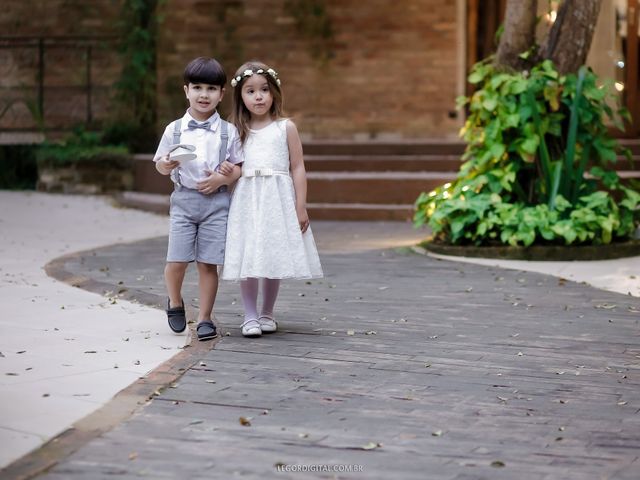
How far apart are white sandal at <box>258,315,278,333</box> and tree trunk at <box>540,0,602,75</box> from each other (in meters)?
4.89

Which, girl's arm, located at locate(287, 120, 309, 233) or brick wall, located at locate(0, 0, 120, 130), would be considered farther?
brick wall, located at locate(0, 0, 120, 130)

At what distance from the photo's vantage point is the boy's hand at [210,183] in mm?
6266

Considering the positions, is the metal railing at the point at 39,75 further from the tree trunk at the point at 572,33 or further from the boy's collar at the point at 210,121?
the boy's collar at the point at 210,121

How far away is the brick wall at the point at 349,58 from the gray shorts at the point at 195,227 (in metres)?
9.58

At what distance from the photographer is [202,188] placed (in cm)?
627

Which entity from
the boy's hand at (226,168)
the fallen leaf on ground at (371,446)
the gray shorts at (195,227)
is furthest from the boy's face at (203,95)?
the fallen leaf on ground at (371,446)

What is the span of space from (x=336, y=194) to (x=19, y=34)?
5613 mm

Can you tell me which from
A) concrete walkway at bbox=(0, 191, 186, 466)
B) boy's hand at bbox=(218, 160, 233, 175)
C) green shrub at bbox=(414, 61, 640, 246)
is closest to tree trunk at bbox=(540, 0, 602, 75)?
green shrub at bbox=(414, 61, 640, 246)

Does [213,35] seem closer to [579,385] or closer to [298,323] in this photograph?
[298,323]

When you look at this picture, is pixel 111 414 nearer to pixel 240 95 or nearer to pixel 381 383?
pixel 381 383

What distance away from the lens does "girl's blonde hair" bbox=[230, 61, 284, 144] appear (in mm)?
6387

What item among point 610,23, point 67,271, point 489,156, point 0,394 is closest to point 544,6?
point 610,23

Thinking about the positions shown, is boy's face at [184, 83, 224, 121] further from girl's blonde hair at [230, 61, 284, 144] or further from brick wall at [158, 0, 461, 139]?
brick wall at [158, 0, 461, 139]

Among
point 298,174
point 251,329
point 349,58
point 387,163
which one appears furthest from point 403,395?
point 349,58
